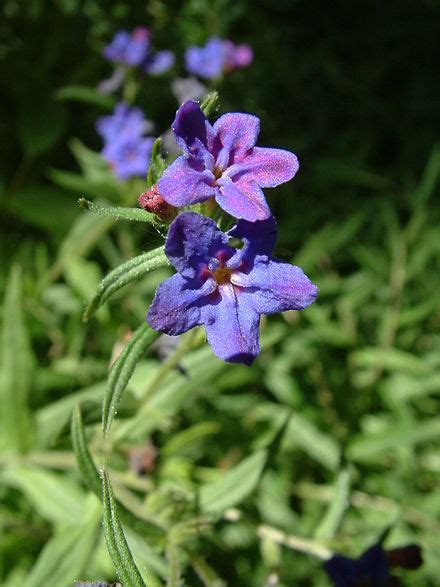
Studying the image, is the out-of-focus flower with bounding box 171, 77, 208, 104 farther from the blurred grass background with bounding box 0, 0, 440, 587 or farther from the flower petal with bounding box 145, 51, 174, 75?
the blurred grass background with bounding box 0, 0, 440, 587

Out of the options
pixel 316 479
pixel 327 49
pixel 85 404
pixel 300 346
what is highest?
pixel 327 49

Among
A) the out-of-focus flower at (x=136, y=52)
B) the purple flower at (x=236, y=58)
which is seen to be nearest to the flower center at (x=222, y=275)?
the out-of-focus flower at (x=136, y=52)

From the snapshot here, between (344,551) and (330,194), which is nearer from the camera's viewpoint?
(344,551)

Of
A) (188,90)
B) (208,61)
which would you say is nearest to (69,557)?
(188,90)

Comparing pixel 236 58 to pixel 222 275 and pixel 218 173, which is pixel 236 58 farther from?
pixel 222 275

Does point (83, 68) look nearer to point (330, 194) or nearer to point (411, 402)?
point (330, 194)

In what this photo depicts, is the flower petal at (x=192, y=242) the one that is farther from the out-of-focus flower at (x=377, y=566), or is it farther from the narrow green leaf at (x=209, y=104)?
the out-of-focus flower at (x=377, y=566)

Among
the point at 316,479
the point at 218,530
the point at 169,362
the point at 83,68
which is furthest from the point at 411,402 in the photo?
the point at 83,68
